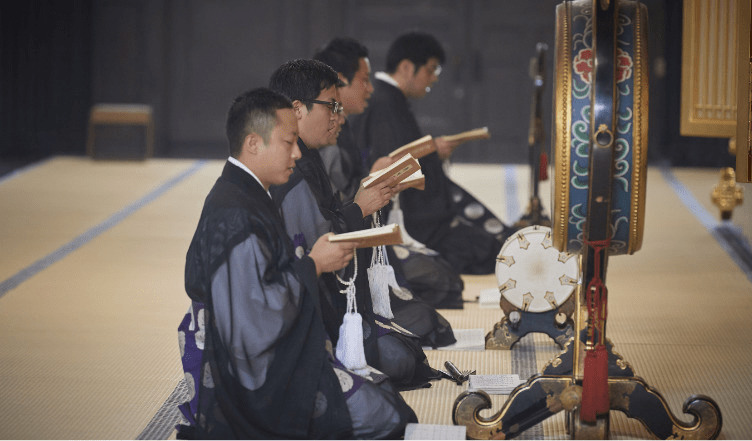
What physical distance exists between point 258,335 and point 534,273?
1524 mm

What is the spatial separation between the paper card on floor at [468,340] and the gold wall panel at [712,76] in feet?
4.11

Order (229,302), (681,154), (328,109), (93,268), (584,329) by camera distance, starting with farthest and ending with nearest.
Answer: (681,154) < (93,268) < (328,109) < (584,329) < (229,302)

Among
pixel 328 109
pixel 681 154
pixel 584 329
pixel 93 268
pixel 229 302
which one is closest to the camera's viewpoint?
pixel 229 302

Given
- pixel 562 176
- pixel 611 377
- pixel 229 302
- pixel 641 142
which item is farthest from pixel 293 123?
pixel 611 377

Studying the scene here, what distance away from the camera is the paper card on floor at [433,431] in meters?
3.02

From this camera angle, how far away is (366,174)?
15.4 feet

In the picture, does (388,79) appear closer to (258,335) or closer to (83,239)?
(83,239)

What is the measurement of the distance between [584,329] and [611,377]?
0.17 m

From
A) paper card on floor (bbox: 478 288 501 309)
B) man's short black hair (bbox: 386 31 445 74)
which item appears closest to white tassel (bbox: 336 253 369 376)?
paper card on floor (bbox: 478 288 501 309)

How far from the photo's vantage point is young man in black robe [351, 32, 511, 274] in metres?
5.36

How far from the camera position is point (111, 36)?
9906mm

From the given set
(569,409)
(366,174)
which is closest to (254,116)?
(569,409)

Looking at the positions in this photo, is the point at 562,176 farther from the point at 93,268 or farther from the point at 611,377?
the point at 93,268

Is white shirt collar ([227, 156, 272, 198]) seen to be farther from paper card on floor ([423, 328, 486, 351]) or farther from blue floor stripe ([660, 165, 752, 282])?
blue floor stripe ([660, 165, 752, 282])
